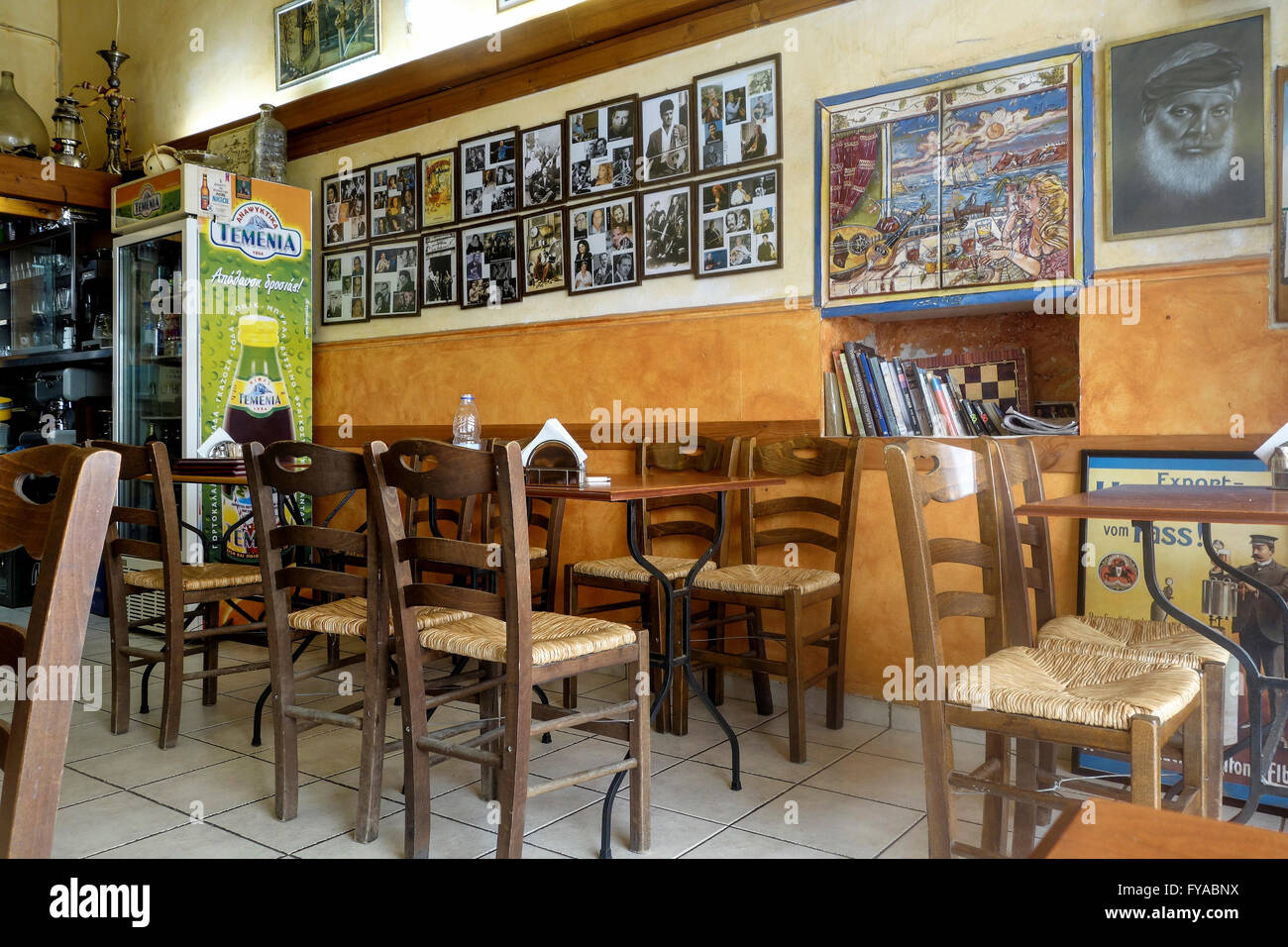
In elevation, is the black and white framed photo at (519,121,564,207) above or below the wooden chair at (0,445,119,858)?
above

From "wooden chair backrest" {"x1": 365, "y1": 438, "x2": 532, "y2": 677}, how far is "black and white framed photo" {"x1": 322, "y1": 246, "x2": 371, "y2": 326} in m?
3.28

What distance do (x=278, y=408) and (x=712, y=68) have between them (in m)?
3.07

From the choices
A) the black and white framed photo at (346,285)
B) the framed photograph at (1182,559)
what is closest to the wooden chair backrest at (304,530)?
the framed photograph at (1182,559)

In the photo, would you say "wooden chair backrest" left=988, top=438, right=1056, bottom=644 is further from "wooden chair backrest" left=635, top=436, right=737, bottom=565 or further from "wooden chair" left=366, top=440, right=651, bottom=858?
"wooden chair backrest" left=635, top=436, right=737, bottom=565

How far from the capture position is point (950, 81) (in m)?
3.25

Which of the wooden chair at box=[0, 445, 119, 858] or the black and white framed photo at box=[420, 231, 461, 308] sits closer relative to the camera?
the wooden chair at box=[0, 445, 119, 858]

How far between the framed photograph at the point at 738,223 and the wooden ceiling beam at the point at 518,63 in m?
0.61

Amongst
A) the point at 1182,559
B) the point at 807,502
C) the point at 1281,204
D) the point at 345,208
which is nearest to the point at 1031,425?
the point at 1182,559

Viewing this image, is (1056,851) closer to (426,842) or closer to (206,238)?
(426,842)

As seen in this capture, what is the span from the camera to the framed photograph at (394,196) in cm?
498

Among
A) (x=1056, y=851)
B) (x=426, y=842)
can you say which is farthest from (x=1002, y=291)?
(x=1056, y=851)

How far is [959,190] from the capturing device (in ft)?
10.7

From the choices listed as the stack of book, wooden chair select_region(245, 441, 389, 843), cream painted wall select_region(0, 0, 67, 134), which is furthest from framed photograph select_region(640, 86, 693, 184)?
cream painted wall select_region(0, 0, 67, 134)

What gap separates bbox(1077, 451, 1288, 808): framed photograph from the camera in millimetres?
2691
